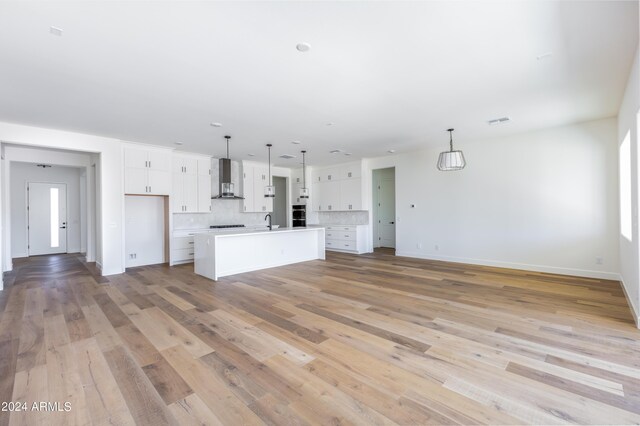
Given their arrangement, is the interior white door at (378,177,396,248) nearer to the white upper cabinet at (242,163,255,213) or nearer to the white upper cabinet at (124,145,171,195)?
the white upper cabinet at (242,163,255,213)

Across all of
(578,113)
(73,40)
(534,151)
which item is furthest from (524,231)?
(73,40)

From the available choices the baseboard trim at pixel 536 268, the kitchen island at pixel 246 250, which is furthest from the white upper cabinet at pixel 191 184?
the baseboard trim at pixel 536 268

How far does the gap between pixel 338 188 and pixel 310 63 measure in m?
6.21

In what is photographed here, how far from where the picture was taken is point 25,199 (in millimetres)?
8227

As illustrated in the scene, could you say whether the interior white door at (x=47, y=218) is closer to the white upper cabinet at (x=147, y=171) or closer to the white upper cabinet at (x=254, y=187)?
the white upper cabinet at (x=147, y=171)

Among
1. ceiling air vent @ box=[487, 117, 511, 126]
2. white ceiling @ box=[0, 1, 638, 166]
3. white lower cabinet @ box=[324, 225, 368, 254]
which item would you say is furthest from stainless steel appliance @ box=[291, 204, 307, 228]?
ceiling air vent @ box=[487, 117, 511, 126]

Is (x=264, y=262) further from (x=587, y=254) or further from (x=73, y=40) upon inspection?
(x=587, y=254)

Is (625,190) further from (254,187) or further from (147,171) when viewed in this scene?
(147,171)

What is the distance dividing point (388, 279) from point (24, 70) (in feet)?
18.1

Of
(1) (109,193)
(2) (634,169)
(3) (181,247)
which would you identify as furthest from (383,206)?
(1) (109,193)

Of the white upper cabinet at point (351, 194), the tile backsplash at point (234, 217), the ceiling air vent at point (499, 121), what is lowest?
the tile backsplash at point (234, 217)

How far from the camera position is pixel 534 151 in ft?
18.6

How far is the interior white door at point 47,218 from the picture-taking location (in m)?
8.38

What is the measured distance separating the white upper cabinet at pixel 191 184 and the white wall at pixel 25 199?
14.3ft
